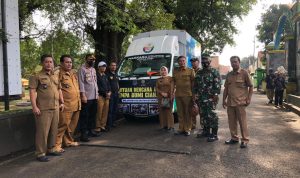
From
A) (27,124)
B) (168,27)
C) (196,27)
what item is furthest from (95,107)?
(196,27)

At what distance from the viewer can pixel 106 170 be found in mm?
Answer: 5629

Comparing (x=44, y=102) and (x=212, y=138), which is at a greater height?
(x=44, y=102)

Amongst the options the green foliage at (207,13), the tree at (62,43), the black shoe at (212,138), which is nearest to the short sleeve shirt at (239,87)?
the black shoe at (212,138)

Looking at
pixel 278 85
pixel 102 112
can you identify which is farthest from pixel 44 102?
pixel 278 85

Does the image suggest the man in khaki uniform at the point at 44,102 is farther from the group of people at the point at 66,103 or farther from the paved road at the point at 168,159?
the paved road at the point at 168,159

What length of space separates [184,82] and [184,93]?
26 centimetres

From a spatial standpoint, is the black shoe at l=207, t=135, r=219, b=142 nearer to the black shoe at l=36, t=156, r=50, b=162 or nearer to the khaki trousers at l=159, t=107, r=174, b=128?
the khaki trousers at l=159, t=107, r=174, b=128

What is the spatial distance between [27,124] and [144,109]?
3.50 m

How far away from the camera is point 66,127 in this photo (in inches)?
281

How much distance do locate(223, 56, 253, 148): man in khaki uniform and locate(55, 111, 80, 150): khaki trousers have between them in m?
3.20

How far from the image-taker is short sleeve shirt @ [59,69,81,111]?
7.06 metres

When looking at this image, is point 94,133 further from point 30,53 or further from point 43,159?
point 30,53

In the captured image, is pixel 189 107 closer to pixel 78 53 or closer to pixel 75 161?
pixel 75 161

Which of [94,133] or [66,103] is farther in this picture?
[94,133]
